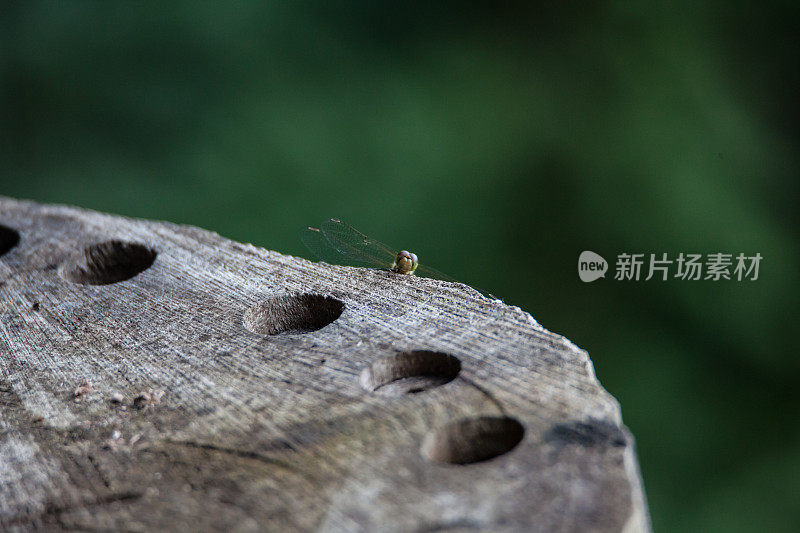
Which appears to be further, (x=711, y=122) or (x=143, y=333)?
(x=711, y=122)

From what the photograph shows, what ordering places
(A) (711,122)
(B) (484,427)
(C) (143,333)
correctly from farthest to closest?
(A) (711,122), (C) (143,333), (B) (484,427)

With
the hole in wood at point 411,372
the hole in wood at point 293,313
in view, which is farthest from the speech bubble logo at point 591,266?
the hole in wood at point 411,372

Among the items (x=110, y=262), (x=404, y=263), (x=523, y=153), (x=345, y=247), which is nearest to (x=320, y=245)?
(x=345, y=247)

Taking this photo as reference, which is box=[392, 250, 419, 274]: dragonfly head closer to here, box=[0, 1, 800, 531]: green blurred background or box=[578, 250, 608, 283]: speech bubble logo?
box=[0, 1, 800, 531]: green blurred background

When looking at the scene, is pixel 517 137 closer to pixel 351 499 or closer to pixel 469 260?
pixel 469 260

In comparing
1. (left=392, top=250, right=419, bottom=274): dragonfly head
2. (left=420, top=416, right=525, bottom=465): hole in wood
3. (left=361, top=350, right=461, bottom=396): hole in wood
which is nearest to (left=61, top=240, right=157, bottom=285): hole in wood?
(left=392, top=250, right=419, bottom=274): dragonfly head

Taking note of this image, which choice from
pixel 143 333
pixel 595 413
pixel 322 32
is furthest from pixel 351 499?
pixel 322 32

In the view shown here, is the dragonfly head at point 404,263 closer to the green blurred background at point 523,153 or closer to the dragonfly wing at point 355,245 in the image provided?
the dragonfly wing at point 355,245
